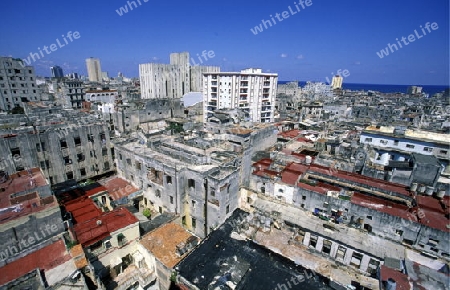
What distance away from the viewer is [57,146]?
37562mm

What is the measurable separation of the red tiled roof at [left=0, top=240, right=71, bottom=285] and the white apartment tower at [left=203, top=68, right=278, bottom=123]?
230ft

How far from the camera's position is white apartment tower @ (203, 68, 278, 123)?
84250 mm

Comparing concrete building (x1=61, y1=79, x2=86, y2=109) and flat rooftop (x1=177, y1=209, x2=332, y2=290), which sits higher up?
concrete building (x1=61, y1=79, x2=86, y2=109)

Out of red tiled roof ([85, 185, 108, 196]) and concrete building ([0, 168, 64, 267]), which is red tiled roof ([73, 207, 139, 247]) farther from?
red tiled roof ([85, 185, 108, 196])

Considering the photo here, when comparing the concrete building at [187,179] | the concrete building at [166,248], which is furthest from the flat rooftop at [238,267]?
the concrete building at [187,179]

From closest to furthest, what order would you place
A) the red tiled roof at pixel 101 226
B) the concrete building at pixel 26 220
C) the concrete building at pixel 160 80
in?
the concrete building at pixel 26 220 < the red tiled roof at pixel 101 226 < the concrete building at pixel 160 80

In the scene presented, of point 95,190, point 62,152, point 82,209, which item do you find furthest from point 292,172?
point 62,152

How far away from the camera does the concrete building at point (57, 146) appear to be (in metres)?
34.1

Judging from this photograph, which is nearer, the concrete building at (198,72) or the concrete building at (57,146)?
the concrete building at (57,146)

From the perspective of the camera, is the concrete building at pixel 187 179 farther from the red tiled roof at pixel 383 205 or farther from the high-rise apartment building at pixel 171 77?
the high-rise apartment building at pixel 171 77

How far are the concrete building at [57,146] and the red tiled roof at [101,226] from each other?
18.2 m

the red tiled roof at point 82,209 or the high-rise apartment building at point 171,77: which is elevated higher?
the high-rise apartment building at point 171,77

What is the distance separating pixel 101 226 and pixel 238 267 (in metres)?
16.9

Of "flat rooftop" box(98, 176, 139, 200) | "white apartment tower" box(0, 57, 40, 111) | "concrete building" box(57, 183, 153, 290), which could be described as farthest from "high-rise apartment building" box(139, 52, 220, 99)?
"concrete building" box(57, 183, 153, 290)
